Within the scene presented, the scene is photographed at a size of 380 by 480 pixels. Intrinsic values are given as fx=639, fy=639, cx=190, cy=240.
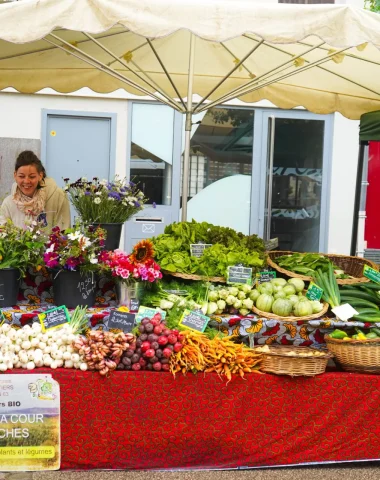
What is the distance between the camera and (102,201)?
415 centimetres

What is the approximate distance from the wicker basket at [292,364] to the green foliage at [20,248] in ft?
4.82

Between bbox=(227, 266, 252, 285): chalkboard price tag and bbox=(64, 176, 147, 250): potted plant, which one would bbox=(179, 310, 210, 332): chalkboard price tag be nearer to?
bbox=(227, 266, 252, 285): chalkboard price tag

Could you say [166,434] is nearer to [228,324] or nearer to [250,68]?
[228,324]

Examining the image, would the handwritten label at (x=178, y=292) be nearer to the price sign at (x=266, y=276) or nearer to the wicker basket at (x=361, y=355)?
the price sign at (x=266, y=276)

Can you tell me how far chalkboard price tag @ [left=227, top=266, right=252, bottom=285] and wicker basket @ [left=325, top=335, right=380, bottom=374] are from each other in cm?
71

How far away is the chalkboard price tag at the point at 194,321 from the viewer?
370cm

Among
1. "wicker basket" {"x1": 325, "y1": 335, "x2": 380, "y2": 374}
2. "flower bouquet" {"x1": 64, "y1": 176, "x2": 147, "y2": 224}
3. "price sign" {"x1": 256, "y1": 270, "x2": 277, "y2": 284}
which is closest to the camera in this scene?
"wicker basket" {"x1": 325, "y1": 335, "x2": 380, "y2": 374}

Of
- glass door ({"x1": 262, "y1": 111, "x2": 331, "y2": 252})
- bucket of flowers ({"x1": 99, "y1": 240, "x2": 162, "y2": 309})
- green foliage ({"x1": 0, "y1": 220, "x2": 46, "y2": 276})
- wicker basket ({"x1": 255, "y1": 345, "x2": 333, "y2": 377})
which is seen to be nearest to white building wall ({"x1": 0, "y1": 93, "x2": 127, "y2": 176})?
glass door ({"x1": 262, "y1": 111, "x2": 331, "y2": 252})

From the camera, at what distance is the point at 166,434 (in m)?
3.44

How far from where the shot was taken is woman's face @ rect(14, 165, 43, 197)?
4.88 meters

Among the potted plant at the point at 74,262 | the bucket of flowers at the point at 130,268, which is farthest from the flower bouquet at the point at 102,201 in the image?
the bucket of flowers at the point at 130,268

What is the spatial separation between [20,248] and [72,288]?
391 mm

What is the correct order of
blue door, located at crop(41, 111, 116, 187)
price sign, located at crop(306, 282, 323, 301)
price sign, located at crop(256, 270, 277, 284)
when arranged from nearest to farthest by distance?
price sign, located at crop(306, 282, 323, 301) < price sign, located at crop(256, 270, 277, 284) < blue door, located at crop(41, 111, 116, 187)

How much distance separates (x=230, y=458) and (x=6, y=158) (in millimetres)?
6022
